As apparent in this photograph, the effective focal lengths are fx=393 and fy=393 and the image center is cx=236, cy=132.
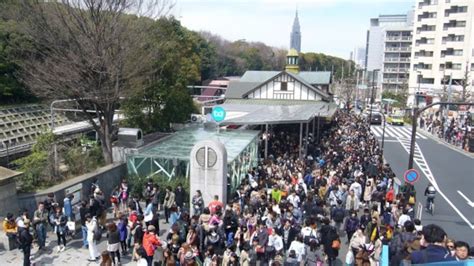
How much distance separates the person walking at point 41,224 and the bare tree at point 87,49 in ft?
19.9

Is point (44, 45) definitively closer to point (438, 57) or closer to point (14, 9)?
point (14, 9)

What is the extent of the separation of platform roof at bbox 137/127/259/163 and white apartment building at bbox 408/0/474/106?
126 ft

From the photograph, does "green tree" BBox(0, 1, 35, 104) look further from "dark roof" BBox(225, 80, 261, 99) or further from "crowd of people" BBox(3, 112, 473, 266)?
"dark roof" BBox(225, 80, 261, 99)

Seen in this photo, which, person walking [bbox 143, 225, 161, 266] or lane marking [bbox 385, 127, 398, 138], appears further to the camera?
lane marking [bbox 385, 127, 398, 138]

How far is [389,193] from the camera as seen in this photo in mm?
13891

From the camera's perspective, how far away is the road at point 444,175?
578 inches

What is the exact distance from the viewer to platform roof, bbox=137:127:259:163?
15496mm

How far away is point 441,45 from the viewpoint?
190 feet

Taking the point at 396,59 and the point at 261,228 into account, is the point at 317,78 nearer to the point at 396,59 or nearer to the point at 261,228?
the point at 396,59

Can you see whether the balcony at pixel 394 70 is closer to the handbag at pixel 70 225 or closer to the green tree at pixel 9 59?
the green tree at pixel 9 59

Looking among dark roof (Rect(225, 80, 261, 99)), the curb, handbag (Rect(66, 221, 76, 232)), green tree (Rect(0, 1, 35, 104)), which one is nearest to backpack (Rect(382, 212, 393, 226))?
handbag (Rect(66, 221, 76, 232))

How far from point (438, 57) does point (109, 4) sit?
55.4m

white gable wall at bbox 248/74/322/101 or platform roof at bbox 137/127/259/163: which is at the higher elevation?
white gable wall at bbox 248/74/322/101

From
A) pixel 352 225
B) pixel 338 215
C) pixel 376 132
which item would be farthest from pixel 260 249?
pixel 376 132
